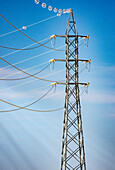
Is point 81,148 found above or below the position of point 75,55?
below

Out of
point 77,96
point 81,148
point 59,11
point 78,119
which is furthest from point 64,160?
point 59,11

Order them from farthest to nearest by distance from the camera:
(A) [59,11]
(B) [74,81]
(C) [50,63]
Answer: (C) [50,63] → (B) [74,81] → (A) [59,11]

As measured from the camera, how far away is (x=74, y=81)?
11.9 meters

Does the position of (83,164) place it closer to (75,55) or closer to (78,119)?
(78,119)

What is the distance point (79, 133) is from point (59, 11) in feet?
20.3

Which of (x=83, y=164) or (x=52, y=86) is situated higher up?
(x=52, y=86)

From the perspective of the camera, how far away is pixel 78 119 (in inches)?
453

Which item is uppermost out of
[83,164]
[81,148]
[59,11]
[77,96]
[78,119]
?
[59,11]

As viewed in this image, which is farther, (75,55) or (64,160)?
(75,55)

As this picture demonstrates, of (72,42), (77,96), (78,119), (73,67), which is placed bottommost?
(78,119)

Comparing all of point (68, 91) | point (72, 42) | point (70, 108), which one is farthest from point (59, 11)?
point (70, 108)

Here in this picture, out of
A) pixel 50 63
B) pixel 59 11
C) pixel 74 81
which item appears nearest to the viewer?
pixel 59 11

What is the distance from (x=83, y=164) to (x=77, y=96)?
3.55 m

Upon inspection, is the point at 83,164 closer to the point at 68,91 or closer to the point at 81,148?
the point at 81,148
